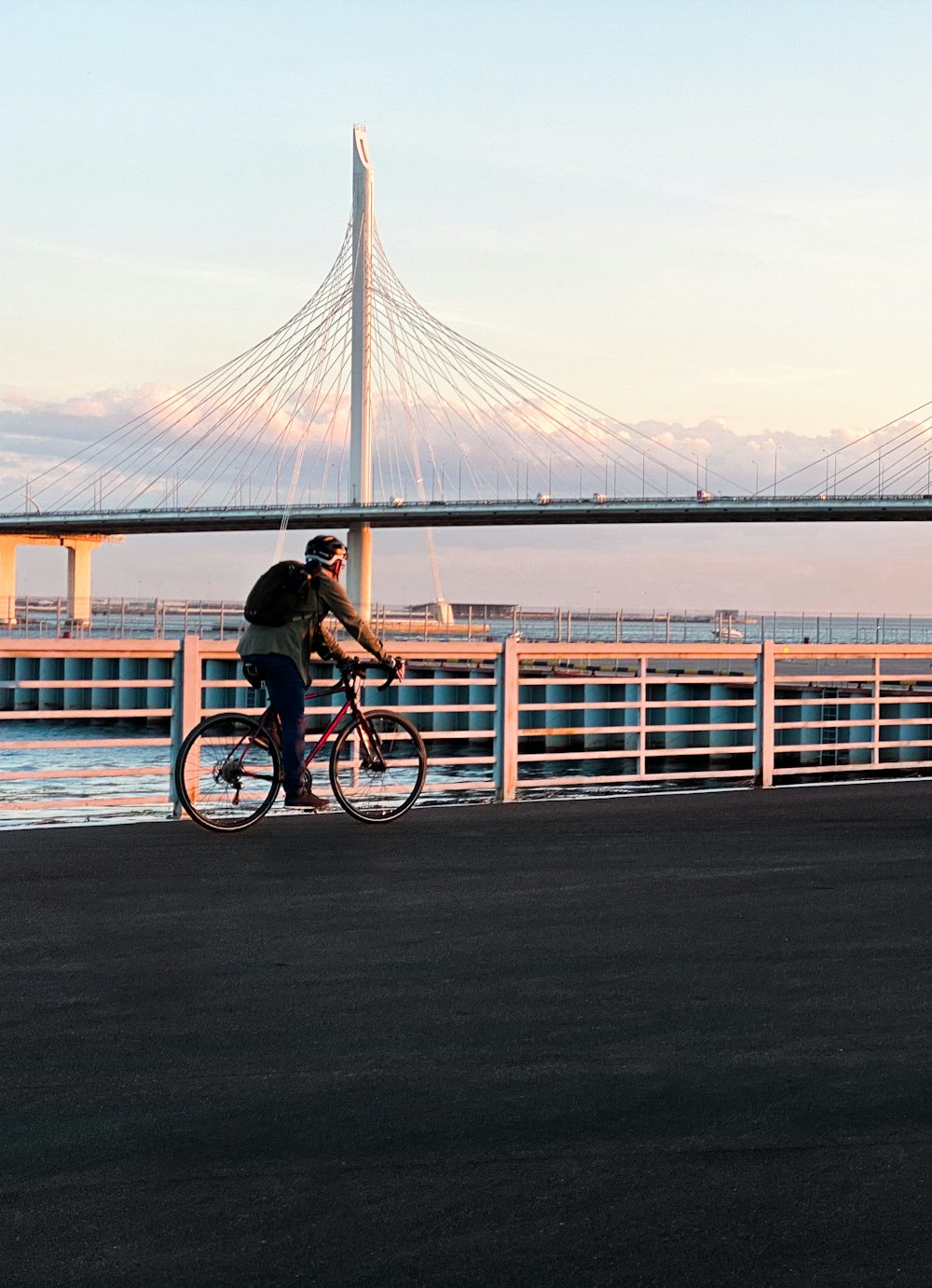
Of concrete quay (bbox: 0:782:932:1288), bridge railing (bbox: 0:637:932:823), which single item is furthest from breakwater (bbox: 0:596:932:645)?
concrete quay (bbox: 0:782:932:1288)

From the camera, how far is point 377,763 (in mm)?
9062

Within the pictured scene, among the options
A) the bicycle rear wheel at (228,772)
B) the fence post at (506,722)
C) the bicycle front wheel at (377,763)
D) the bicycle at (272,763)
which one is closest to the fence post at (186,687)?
the bicycle at (272,763)

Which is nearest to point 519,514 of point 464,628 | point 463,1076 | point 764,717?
point 464,628

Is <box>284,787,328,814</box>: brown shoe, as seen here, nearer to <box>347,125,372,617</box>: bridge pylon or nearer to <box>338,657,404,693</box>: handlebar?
<box>338,657,404,693</box>: handlebar

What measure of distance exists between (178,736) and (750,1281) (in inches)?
293

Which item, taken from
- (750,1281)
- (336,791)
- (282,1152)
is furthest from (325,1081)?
(336,791)

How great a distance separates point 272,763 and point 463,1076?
4.89 meters

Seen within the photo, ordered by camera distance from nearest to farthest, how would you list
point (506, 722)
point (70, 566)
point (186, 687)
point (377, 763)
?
point (377, 763), point (186, 687), point (506, 722), point (70, 566)

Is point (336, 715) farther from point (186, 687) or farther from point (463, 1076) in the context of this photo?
point (463, 1076)

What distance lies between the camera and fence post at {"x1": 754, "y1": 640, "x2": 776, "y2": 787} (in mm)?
12305

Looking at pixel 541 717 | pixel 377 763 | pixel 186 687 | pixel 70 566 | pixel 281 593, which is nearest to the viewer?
pixel 281 593

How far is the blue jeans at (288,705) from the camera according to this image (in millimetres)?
8555

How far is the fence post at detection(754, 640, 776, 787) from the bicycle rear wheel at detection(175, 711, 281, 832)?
16.4 ft

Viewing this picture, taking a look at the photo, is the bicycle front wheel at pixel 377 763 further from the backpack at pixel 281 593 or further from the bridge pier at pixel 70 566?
the bridge pier at pixel 70 566
